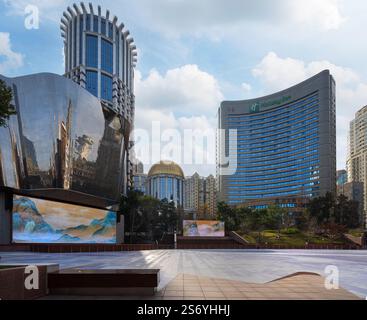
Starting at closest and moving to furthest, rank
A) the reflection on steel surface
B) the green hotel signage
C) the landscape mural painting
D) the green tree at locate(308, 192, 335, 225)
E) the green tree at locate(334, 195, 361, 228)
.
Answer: the landscape mural painting → the reflection on steel surface → the green tree at locate(308, 192, 335, 225) → the green tree at locate(334, 195, 361, 228) → the green hotel signage

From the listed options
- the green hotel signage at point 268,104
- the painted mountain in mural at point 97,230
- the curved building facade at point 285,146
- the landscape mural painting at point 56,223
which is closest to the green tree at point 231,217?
the painted mountain in mural at point 97,230

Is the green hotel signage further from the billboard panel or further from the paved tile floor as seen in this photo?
the paved tile floor

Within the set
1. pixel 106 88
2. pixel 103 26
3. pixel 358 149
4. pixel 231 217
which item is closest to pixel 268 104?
pixel 358 149

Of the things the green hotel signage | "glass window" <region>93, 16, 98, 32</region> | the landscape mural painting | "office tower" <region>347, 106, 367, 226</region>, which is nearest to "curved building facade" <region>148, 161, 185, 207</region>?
the green hotel signage

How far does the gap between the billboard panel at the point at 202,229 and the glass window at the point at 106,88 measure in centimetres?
5968

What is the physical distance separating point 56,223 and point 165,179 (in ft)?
282

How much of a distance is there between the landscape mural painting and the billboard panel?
11.0 m

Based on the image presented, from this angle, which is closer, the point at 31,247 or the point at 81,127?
the point at 31,247

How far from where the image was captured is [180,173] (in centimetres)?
12788

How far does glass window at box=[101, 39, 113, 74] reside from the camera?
336 feet

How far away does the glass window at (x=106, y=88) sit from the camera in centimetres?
10131
